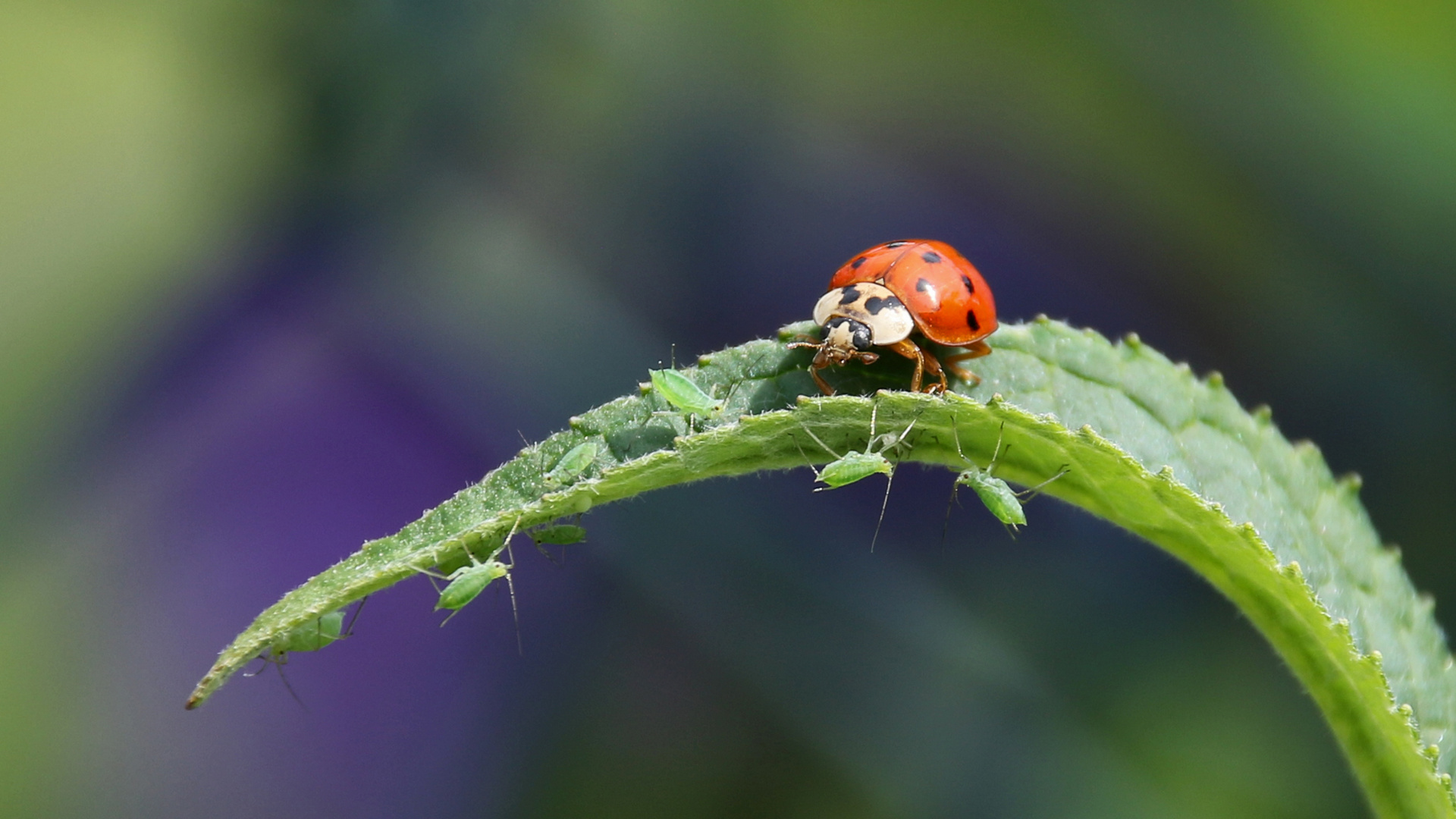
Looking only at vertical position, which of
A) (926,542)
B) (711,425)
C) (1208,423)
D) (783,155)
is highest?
(783,155)

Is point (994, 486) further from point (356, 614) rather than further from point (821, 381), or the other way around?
point (356, 614)

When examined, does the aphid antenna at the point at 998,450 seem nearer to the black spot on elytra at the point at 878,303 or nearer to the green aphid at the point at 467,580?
the black spot on elytra at the point at 878,303

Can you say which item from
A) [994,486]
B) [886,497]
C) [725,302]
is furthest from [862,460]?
[725,302]

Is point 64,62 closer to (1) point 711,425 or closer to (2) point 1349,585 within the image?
(1) point 711,425

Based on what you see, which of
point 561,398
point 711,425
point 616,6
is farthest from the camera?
point 616,6

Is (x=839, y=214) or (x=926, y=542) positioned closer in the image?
(x=926, y=542)

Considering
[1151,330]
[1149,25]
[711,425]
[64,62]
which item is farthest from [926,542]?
[64,62]
